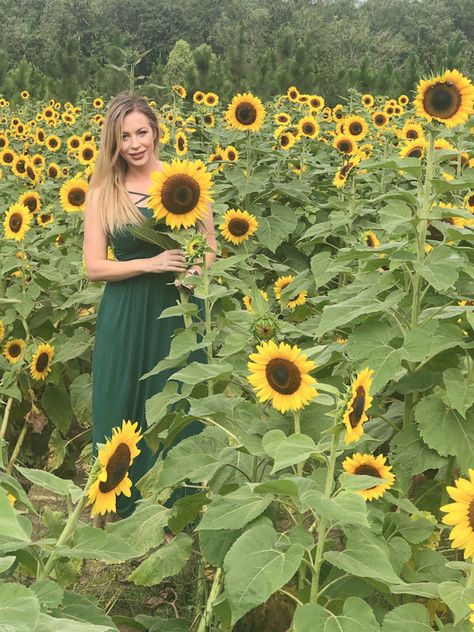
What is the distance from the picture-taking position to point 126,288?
371 centimetres

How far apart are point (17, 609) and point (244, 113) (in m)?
4.85

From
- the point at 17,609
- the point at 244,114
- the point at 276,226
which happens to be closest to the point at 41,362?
the point at 276,226

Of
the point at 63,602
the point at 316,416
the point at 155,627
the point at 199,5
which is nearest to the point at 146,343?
the point at 155,627

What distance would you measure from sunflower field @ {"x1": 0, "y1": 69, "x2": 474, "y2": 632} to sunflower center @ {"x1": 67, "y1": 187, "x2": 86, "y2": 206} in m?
0.37

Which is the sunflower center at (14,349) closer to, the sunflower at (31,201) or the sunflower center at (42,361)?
the sunflower center at (42,361)

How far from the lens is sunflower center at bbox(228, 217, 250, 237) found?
4652mm

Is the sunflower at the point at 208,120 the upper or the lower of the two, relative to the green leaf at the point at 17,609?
upper

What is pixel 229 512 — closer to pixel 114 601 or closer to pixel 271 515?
pixel 271 515

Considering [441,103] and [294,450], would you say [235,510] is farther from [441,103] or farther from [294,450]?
[441,103]

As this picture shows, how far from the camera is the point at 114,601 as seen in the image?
2.94 metres

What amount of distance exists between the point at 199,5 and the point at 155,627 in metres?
52.7

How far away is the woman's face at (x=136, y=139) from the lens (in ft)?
12.2

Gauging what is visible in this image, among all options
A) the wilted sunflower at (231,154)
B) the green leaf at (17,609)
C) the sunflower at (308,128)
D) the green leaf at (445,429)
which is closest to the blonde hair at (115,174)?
the green leaf at (445,429)

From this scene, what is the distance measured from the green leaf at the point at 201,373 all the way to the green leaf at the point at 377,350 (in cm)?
35
